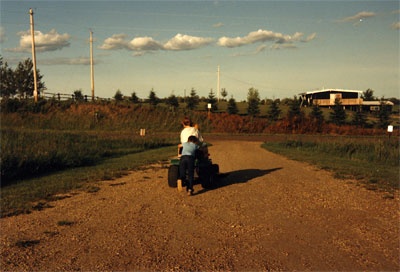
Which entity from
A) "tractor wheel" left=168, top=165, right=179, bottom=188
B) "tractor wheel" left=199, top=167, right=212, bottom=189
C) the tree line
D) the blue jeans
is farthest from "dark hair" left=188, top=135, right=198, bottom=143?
the tree line

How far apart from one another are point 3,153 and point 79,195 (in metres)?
6.57

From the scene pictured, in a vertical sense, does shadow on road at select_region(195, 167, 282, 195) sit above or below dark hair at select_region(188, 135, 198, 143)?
below

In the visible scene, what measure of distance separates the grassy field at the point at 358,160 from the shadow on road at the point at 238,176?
10.1ft

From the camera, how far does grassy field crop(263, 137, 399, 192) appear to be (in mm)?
12203

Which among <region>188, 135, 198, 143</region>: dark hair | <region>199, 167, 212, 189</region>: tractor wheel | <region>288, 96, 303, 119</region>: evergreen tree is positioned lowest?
<region>199, 167, 212, 189</region>: tractor wheel

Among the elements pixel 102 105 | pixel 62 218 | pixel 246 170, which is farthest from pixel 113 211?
pixel 102 105

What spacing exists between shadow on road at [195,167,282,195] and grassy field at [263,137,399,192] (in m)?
3.08

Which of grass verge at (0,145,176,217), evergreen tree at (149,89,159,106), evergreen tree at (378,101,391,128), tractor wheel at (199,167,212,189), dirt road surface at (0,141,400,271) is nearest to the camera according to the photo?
dirt road surface at (0,141,400,271)

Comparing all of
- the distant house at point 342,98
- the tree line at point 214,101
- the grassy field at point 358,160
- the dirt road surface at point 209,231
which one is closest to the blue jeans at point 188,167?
the dirt road surface at point 209,231

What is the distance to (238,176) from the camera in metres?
12.5

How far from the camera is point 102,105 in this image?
50188mm

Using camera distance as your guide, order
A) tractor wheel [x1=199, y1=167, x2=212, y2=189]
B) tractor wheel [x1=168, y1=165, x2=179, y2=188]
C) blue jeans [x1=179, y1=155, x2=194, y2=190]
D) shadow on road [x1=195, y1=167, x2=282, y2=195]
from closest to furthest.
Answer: blue jeans [x1=179, y1=155, x2=194, y2=190]
tractor wheel [x1=199, y1=167, x2=212, y2=189]
tractor wheel [x1=168, y1=165, x2=179, y2=188]
shadow on road [x1=195, y1=167, x2=282, y2=195]

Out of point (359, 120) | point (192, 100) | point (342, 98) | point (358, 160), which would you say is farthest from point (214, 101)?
point (358, 160)

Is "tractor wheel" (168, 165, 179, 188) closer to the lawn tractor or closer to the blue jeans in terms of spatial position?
the lawn tractor
